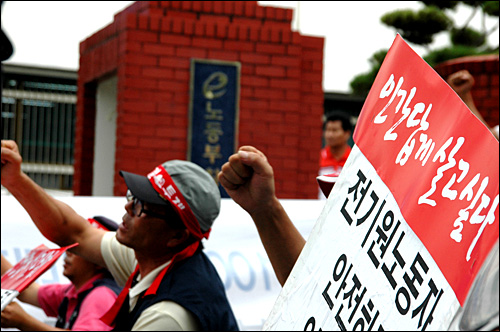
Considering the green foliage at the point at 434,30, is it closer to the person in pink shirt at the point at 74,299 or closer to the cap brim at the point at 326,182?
the person in pink shirt at the point at 74,299

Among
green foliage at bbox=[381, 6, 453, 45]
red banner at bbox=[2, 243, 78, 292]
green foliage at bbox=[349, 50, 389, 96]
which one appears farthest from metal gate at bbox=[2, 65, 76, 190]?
red banner at bbox=[2, 243, 78, 292]

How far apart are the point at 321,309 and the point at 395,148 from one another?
0.75ft

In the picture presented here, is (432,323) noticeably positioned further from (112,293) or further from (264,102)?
(264,102)

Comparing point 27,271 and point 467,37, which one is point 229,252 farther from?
point 467,37

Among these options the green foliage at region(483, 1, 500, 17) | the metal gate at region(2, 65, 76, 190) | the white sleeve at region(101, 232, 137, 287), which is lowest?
the metal gate at region(2, 65, 76, 190)

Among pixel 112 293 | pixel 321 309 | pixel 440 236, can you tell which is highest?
pixel 440 236

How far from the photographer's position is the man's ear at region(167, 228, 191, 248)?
9.42ft

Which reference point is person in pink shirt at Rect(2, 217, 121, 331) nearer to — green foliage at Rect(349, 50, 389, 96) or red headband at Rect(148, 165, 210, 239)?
red headband at Rect(148, 165, 210, 239)

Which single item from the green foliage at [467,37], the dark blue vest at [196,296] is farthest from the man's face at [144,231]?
the green foliage at [467,37]

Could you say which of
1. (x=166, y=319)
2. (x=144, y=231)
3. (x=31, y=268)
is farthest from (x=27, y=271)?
(x=166, y=319)

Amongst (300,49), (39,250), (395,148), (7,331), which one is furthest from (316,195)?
(395,148)

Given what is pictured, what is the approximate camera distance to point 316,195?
7.49 metres

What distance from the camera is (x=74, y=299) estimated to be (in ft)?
11.6

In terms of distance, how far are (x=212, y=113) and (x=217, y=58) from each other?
441mm
